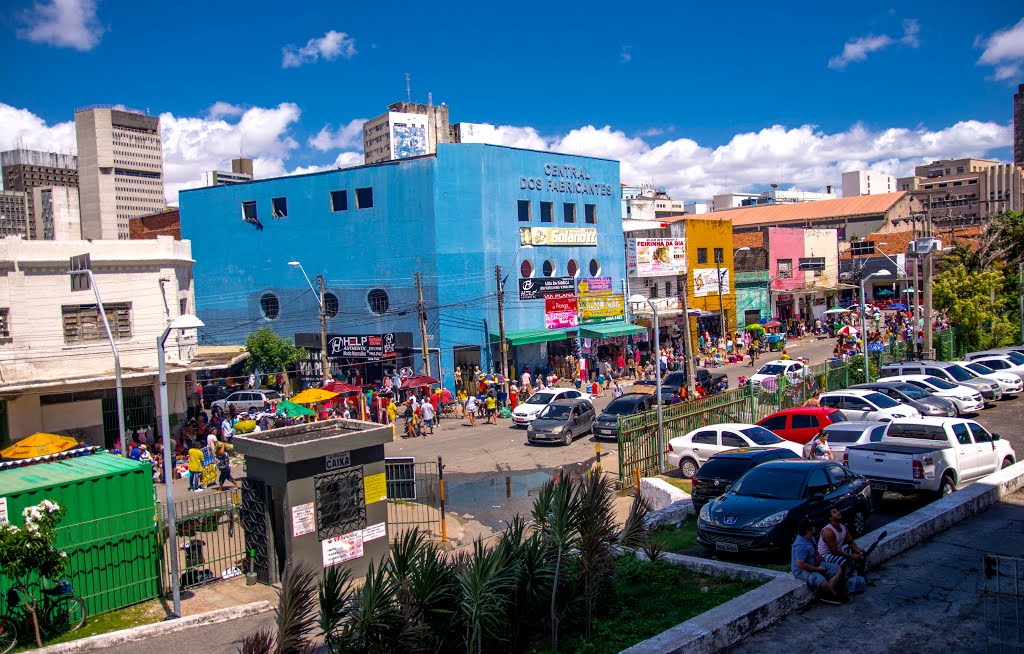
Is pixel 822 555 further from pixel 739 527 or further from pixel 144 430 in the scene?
pixel 144 430

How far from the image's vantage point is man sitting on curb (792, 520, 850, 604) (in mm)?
9531

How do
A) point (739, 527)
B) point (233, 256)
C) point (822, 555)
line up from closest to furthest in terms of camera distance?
point (822, 555) → point (739, 527) → point (233, 256)

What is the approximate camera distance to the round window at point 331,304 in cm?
4366

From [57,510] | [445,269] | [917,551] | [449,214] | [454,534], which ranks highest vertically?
[449,214]

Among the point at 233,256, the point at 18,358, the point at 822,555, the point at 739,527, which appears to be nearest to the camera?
the point at 822,555

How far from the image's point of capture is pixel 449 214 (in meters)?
40.8

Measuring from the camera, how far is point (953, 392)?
26.7 meters

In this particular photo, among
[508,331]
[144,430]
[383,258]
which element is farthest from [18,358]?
[508,331]

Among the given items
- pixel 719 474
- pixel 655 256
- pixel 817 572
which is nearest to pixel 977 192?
pixel 655 256

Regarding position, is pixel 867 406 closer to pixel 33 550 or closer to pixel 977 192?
pixel 33 550

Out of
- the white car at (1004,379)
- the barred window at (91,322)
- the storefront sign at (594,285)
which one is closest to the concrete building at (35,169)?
the storefront sign at (594,285)

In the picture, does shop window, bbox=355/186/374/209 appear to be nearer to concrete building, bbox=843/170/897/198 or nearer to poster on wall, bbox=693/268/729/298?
poster on wall, bbox=693/268/729/298

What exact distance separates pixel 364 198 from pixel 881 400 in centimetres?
2842

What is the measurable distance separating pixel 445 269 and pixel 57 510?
29.4 meters
